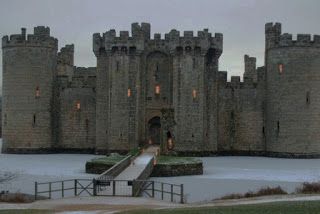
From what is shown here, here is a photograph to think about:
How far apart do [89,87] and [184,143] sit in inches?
404

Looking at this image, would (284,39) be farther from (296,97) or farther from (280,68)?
(296,97)

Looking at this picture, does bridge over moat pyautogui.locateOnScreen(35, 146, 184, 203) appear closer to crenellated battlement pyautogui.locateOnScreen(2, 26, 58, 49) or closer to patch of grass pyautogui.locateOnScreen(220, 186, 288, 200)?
patch of grass pyautogui.locateOnScreen(220, 186, 288, 200)

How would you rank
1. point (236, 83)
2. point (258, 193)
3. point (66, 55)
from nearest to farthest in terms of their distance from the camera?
point (258, 193) → point (236, 83) → point (66, 55)

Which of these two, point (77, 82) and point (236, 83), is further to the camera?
point (77, 82)

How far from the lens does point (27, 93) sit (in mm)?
54875

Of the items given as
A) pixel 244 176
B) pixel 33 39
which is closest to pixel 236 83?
pixel 33 39

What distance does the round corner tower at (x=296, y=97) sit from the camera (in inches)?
2047

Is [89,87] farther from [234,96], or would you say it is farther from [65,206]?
[65,206]

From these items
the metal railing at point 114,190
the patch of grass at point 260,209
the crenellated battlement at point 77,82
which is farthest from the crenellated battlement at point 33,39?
the patch of grass at point 260,209

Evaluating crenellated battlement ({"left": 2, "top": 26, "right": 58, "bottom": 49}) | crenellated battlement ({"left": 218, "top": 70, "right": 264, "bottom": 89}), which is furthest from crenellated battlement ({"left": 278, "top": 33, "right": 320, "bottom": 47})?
crenellated battlement ({"left": 2, "top": 26, "right": 58, "bottom": 49})

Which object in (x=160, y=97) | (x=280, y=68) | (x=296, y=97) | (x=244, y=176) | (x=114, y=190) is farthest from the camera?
(x=160, y=97)

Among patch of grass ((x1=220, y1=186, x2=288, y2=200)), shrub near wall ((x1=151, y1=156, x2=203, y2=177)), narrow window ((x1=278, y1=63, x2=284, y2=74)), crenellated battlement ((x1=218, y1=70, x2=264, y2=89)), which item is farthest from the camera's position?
crenellated battlement ((x1=218, y1=70, x2=264, y2=89))

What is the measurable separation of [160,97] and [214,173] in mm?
17515

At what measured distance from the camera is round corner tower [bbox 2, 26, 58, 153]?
54.7 meters
